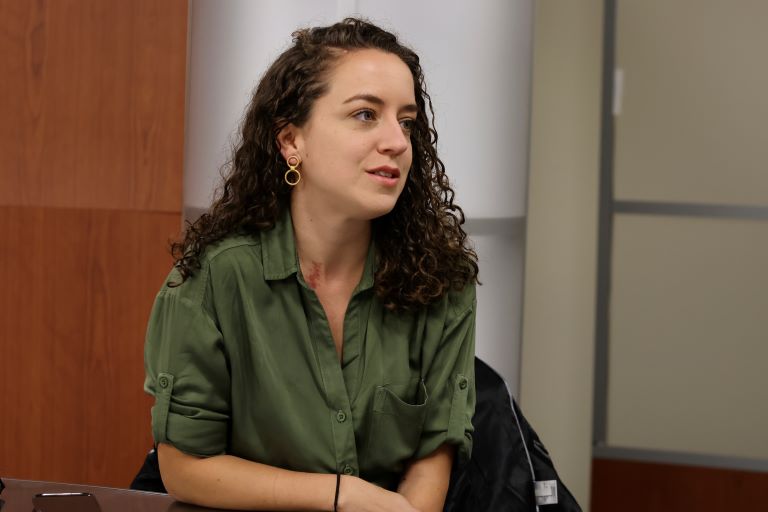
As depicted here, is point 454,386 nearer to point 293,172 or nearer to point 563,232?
point 293,172

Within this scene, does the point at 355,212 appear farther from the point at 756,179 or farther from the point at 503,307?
the point at 756,179

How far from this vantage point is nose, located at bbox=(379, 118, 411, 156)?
5.12ft

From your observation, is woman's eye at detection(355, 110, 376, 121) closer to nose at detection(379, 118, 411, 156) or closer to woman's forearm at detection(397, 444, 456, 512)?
nose at detection(379, 118, 411, 156)

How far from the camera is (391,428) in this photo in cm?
162

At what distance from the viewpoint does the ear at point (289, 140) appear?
1.65 metres

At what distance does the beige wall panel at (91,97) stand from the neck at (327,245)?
3.32 ft

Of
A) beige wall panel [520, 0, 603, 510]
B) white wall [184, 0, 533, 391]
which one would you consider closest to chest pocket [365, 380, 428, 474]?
white wall [184, 0, 533, 391]

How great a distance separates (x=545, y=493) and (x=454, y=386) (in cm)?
25

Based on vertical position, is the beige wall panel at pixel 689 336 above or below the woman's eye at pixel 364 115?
below

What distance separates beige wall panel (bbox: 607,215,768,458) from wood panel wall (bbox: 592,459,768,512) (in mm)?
74

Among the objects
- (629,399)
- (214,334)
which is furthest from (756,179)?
(214,334)

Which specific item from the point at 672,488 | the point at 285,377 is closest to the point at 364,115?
the point at 285,377

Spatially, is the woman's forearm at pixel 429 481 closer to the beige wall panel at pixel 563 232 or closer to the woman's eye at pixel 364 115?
the woman's eye at pixel 364 115

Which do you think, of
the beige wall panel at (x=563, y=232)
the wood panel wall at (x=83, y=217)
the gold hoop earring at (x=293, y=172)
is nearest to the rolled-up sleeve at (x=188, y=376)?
the gold hoop earring at (x=293, y=172)
